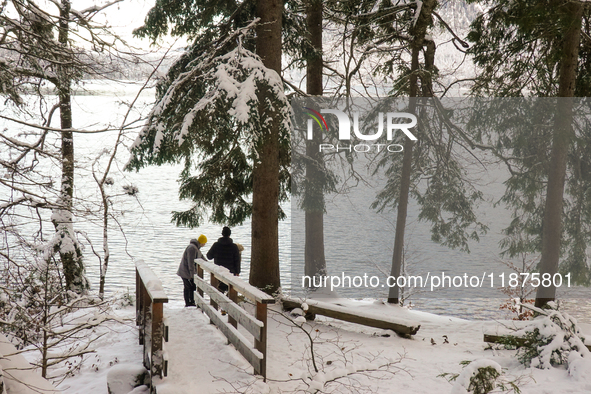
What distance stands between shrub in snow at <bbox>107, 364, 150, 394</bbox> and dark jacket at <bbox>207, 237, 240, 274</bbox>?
4.10 metres

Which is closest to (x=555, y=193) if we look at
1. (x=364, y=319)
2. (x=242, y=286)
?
(x=364, y=319)

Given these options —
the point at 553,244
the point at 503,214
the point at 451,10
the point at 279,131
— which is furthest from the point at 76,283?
the point at 503,214

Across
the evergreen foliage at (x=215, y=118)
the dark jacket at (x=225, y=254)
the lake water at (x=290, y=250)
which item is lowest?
the lake water at (x=290, y=250)

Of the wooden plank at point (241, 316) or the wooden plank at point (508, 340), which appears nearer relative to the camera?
the wooden plank at point (241, 316)

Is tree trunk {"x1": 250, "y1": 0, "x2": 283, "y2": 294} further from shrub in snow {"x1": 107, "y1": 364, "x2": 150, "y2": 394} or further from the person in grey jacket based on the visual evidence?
shrub in snow {"x1": 107, "y1": 364, "x2": 150, "y2": 394}

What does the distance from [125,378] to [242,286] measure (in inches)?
63.3

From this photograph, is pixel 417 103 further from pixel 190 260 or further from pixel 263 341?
pixel 263 341

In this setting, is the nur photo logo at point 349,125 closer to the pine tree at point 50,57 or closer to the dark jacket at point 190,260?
Answer: the dark jacket at point 190,260

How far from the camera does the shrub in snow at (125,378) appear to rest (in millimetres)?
5324

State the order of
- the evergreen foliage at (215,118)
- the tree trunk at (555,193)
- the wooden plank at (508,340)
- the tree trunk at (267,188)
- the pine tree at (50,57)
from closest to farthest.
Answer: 1. the pine tree at (50,57)
2. the wooden plank at (508,340)
3. the evergreen foliage at (215,118)
4. the tree trunk at (267,188)
5. the tree trunk at (555,193)

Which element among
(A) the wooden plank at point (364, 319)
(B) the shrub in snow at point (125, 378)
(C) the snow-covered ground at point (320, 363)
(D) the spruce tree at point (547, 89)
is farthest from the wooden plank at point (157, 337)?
(D) the spruce tree at point (547, 89)

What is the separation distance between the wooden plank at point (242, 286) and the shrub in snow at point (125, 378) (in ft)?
4.57

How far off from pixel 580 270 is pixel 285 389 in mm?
12368

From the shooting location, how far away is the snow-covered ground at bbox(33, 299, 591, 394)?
5188 millimetres
